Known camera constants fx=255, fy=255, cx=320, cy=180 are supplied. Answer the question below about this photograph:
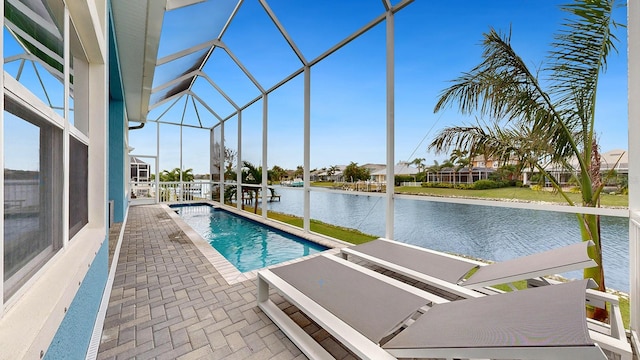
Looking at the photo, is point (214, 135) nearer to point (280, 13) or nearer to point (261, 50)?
point (261, 50)

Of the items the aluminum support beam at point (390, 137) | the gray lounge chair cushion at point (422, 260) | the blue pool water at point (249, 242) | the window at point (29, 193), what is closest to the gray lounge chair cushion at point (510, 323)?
the gray lounge chair cushion at point (422, 260)

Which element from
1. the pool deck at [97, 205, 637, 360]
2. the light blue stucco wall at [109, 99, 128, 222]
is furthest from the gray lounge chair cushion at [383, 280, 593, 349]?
the light blue stucco wall at [109, 99, 128, 222]

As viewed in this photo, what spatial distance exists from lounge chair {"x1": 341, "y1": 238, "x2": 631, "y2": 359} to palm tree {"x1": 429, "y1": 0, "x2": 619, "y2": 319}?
0.57m

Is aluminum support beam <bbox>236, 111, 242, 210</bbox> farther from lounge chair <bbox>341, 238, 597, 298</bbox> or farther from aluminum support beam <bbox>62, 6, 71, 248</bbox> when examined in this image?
aluminum support beam <bbox>62, 6, 71, 248</bbox>

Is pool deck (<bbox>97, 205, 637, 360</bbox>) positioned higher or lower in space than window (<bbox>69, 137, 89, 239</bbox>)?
lower

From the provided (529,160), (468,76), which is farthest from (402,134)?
(529,160)

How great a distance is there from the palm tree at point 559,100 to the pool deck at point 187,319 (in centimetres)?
284

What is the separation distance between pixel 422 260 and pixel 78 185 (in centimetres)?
351

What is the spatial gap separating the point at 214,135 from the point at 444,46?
11.3m

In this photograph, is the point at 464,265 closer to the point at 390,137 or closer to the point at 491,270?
Answer: the point at 491,270

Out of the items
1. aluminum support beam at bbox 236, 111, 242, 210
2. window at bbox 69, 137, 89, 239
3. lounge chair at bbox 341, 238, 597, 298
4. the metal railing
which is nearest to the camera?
window at bbox 69, 137, 89, 239

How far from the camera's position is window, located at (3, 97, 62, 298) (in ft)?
3.07

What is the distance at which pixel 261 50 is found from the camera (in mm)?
6629

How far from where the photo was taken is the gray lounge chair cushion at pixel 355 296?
1890mm
